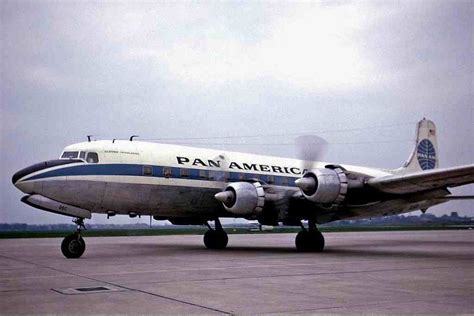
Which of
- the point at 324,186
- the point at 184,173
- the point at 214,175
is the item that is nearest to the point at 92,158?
the point at 184,173

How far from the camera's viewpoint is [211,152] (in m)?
20.4

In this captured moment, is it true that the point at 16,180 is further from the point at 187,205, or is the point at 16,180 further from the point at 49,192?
the point at 187,205

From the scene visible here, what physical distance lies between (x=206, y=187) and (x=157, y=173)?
2113mm

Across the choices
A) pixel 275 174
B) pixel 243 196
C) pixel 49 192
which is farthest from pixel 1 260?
pixel 275 174

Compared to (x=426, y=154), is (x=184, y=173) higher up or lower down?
lower down

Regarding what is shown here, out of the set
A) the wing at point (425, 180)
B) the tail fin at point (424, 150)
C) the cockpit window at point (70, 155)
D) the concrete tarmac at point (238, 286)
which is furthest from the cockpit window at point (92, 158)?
the tail fin at point (424, 150)

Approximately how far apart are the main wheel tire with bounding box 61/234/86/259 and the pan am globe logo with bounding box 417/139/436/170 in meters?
16.8

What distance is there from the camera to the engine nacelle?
17375 mm

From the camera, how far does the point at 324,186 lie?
17344 millimetres

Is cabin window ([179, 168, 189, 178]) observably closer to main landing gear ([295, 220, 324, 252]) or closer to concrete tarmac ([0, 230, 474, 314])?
main landing gear ([295, 220, 324, 252])

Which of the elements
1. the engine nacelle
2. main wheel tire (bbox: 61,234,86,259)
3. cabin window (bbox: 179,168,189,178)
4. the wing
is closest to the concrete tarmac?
main wheel tire (bbox: 61,234,86,259)

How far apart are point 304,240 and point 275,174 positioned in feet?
10.9

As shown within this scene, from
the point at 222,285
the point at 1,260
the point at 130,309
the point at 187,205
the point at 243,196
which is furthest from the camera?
the point at 187,205

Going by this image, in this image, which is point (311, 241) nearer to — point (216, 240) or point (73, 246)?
point (216, 240)
